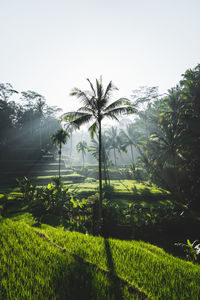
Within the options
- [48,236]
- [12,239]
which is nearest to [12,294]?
[12,239]

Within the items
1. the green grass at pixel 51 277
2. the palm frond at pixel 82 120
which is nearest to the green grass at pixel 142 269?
the green grass at pixel 51 277

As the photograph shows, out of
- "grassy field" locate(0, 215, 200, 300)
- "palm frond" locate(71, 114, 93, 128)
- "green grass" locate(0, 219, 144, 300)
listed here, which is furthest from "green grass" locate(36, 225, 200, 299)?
"palm frond" locate(71, 114, 93, 128)

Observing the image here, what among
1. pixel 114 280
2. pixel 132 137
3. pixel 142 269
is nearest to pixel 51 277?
pixel 114 280

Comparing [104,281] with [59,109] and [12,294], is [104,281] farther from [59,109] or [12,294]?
[59,109]

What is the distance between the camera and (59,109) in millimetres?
60406

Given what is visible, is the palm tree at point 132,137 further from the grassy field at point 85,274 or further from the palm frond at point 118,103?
the grassy field at point 85,274

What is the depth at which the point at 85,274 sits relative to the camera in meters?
3.21

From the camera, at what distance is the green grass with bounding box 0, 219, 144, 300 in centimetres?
266

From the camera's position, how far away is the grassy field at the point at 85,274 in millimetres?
2723

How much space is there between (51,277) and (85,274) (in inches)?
28.3

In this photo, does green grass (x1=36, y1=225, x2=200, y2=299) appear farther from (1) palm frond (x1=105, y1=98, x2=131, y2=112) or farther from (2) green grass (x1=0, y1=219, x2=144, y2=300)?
(1) palm frond (x1=105, y1=98, x2=131, y2=112)

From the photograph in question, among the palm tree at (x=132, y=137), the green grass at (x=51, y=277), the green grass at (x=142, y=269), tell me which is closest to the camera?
the green grass at (x=51, y=277)

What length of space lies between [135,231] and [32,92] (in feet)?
181

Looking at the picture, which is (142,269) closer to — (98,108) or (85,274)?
(85,274)
